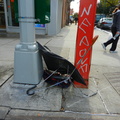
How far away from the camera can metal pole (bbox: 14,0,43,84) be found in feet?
8.41

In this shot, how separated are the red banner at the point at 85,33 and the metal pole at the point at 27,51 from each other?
0.89 meters

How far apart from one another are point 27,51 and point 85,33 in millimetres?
1199

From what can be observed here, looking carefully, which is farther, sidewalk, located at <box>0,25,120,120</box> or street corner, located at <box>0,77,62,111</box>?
street corner, located at <box>0,77,62,111</box>

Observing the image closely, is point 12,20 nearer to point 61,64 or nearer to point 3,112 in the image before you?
point 61,64

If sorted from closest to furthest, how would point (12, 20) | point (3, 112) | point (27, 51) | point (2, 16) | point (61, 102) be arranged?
1. point (3, 112)
2. point (61, 102)
3. point (27, 51)
4. point (12, 20)
5. point (2, 16)

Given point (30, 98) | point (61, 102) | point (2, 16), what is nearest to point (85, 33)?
point (61, 102)

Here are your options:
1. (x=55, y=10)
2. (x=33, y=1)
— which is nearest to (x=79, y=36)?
(x=33, y=1)

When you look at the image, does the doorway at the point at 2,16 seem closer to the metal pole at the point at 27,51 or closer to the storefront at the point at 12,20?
the storefront at the point at 12,20

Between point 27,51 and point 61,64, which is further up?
point 27,51

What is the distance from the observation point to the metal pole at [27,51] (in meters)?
2.56

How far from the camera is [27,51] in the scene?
107 inches

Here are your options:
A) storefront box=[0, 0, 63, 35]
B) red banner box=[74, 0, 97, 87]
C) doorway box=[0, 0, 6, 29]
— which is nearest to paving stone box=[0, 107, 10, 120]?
red banner box=[74, 0, 97, 87]

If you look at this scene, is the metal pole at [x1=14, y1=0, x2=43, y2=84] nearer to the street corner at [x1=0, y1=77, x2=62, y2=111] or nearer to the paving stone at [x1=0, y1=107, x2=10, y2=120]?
the street corner at [x1=0, y1=77, x2=62, y2=111]

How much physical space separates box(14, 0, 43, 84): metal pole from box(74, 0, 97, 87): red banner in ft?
2.90
